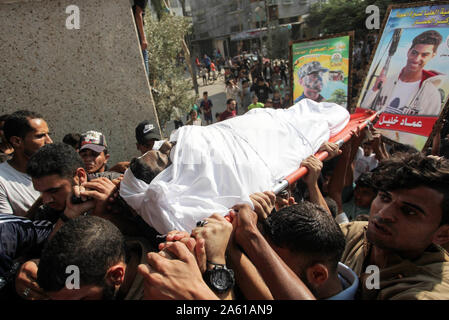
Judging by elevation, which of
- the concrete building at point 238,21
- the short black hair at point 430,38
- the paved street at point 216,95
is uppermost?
the concrete building at point 238,21

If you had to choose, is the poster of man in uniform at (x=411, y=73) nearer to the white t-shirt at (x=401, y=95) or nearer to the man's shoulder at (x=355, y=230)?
the white t-shirt at (x=401, y=95)

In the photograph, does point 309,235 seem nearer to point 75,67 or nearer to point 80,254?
point 80,254

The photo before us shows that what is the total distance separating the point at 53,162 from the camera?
5.95 feet

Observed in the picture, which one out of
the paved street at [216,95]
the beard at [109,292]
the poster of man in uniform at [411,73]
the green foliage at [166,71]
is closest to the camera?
the beard at [109,292]

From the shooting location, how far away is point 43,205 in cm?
208

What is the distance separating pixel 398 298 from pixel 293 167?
894mm

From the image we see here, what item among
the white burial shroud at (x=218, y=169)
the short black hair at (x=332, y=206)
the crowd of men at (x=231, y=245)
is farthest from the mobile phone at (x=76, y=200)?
the short black hair at (x=332, y=206)

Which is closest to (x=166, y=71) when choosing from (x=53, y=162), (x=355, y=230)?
(x=53, y=162)

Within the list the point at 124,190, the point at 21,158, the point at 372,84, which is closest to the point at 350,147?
the point at 372,84

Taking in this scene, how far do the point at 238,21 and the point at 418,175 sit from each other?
3864cm

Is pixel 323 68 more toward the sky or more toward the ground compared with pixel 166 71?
more toward the ground

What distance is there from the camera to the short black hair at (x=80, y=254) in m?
1.16

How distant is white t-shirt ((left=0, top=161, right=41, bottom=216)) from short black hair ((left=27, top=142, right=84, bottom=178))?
68 centimetres

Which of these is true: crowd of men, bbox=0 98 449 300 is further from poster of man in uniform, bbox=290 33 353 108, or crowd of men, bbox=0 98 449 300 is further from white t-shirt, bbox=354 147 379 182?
poster of man in uniform, bbox=290 33 353 108
